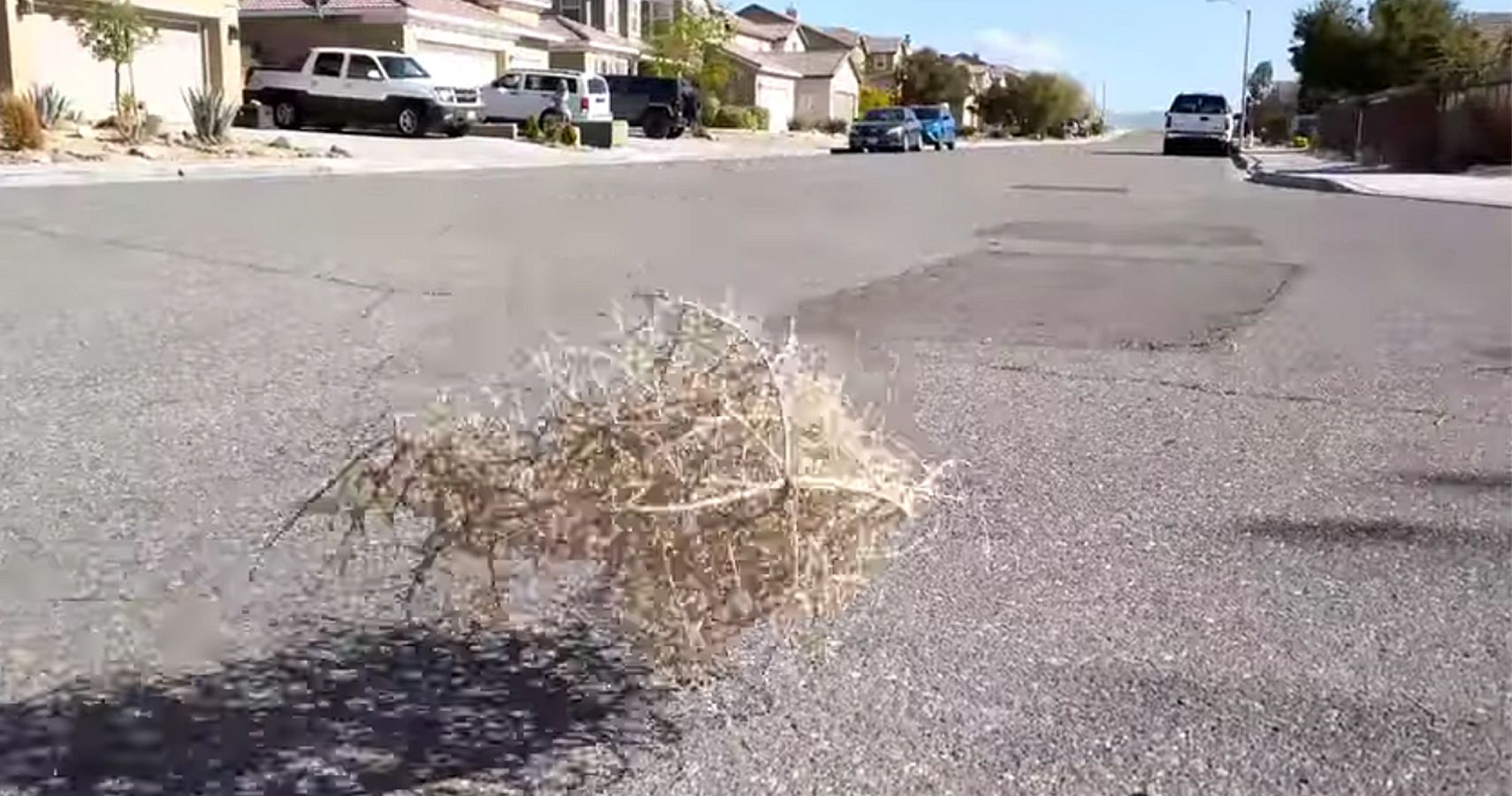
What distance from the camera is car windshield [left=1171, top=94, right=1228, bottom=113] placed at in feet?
188

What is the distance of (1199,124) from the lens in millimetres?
56938

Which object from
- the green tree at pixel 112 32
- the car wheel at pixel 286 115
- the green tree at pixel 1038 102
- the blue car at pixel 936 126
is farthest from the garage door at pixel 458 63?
the green tree at pixel 1038 102

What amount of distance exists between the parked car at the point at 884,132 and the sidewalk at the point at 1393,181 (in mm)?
14005

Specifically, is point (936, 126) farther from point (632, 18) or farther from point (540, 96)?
point (632, 18)

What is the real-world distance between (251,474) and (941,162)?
38.4 metres

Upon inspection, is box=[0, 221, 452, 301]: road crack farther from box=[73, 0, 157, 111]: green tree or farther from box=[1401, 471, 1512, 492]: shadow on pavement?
box=[73, 0, 157, 111]: green tree

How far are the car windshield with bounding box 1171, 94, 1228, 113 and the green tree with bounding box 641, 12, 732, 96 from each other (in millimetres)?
19908

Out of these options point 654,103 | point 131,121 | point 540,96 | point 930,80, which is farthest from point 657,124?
point 930,80

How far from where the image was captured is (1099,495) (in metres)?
5.91

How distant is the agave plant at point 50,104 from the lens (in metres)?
28.2

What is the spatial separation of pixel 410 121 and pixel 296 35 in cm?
1351

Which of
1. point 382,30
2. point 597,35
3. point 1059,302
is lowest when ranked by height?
point 1059,302

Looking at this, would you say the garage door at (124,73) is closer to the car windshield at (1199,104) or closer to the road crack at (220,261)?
the road crack at (220,261)

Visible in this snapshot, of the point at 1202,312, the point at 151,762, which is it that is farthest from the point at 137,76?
the point at 151,762
